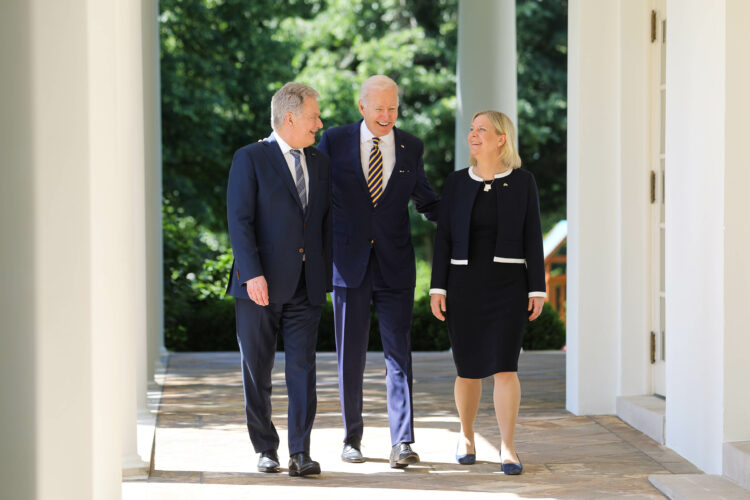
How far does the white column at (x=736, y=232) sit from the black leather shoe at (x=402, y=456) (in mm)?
1574

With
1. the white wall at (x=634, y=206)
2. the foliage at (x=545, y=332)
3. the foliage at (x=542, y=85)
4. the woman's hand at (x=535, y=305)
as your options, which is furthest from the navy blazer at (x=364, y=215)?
the foliage at (x=542, y=85)

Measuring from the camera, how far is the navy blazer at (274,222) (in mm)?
5680

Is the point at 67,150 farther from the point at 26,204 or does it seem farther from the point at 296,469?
the point at 296,469

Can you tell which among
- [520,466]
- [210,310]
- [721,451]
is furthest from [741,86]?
[210,310]

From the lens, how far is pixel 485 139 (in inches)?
231

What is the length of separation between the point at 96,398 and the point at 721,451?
3.32 metres

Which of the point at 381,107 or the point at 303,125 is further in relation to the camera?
the point at 381,107

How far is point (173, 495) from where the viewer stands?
5367 mm

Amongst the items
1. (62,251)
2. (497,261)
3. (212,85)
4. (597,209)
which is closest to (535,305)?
(497,261)

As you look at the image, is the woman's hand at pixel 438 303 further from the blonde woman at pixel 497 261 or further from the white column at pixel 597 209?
the white column at pixel 597 209

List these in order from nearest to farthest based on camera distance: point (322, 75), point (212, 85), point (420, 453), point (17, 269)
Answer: point (17, 269), point (420, 453), point (212, 85), point (322, 75)

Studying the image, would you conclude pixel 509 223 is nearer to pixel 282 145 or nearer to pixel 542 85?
pixel 282 145

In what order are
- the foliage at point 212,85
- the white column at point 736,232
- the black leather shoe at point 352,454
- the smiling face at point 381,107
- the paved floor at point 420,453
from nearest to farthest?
1. the paved floor at point 420,453
2. the white column at point 736,232
3. the smiling face at point 381,107
4. the black leather shoe at point 352,454
5. the foliage at point 212,85

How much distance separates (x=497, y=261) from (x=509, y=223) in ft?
0.67
